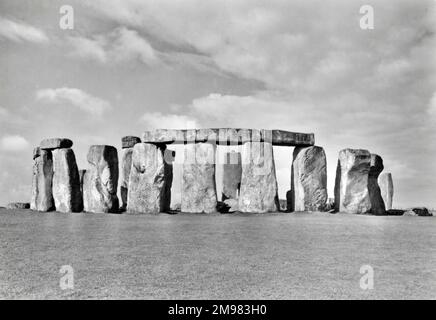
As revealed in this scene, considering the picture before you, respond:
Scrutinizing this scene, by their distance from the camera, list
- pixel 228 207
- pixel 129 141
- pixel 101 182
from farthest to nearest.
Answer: pixel 129 141
pixel 228 207
pixel 101 182

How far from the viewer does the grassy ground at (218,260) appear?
4008mm

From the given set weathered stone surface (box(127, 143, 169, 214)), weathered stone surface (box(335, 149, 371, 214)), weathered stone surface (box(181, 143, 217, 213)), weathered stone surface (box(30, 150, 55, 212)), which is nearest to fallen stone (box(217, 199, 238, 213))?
weathered stone surface (box(181, 143, 217, 213))

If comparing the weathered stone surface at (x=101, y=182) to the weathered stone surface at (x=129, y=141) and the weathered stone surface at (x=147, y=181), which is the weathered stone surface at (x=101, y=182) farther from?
the weathered stone surface at (x=129, y=141)

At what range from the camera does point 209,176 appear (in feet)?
38.6

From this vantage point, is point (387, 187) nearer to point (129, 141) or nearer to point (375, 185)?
point (375, 185)

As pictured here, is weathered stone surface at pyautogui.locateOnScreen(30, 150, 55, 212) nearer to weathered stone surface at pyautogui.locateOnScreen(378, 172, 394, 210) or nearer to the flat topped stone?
the flat topped stone

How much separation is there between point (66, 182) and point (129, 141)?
2.74 meters

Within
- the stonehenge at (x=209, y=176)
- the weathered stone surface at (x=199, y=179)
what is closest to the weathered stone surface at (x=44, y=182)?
the stonehenge at (x=209, y=176)

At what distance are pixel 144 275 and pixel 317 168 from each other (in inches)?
319

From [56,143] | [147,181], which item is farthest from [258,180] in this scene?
[56,143]

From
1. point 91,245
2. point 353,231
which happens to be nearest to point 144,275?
point 91,245

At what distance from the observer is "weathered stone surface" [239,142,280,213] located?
11.5 metres
